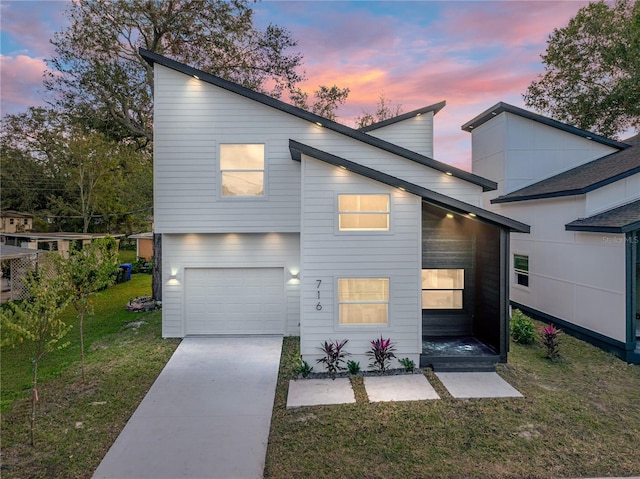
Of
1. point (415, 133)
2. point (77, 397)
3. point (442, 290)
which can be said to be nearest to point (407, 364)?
point (442, 290)

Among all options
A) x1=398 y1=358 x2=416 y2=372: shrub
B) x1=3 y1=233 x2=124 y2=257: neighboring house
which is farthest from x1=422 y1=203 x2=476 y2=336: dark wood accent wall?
x1=3 y1=233 x2=124 y2=257: neighboring house

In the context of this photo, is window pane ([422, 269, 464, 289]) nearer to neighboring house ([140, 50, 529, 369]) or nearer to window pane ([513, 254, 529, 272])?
neighboring house ([140, 50, 529, 369])

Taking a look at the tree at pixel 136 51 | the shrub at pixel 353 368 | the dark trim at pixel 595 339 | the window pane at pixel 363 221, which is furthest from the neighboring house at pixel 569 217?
the tree at pixel 136 51

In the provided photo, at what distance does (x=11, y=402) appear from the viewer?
6227 millimetres

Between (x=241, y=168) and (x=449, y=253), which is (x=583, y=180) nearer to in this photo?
(x=449, y=253)

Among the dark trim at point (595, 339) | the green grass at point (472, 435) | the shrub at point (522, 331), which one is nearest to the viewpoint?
the green grass at point (472, 435)

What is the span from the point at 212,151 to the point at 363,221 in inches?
181

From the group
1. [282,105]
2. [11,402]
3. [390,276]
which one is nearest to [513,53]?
[282,105]

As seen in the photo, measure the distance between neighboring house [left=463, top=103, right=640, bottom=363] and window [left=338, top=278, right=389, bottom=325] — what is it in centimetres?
525

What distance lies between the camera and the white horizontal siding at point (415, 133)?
474 inches

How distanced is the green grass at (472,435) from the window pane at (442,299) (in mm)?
2694

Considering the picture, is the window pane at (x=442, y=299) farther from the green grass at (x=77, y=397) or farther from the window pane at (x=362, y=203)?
the green grass at (x=77, y=397)

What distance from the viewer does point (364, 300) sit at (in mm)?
7758

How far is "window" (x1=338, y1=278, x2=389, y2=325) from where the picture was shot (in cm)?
774
